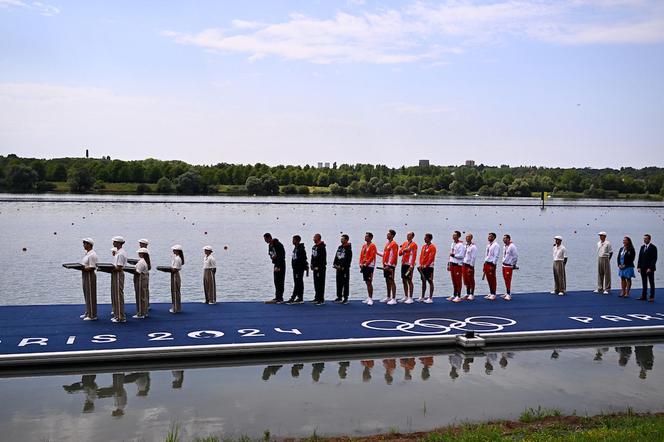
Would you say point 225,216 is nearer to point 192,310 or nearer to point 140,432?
point 192,310

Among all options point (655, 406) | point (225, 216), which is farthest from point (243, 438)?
point (225, 216)

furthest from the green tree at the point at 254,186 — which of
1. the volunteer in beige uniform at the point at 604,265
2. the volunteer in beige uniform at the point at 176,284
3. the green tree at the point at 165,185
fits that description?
the volunteer in beige uniform at the point at 176,284

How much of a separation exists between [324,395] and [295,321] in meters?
5.43

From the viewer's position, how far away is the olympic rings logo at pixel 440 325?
17.3 metres

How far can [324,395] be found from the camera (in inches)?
496

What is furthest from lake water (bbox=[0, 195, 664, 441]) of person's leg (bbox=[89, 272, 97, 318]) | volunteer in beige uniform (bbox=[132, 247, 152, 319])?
volunteer in beige uniform (bbox=[132, 247, 152, 319])

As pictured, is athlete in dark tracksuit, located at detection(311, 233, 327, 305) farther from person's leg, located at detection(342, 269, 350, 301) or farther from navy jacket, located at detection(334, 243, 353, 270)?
person's leg, located at detection(342, 269, 350, 301)

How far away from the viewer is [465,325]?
1795 cm

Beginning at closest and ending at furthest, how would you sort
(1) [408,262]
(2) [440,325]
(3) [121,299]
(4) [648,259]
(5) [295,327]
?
(3) [121,299] → (5) [295,327] → (2) [440,325] → (1) [408,262] → (4) [648,259]

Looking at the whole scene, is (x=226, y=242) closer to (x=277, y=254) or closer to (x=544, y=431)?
(x=277, y=254)

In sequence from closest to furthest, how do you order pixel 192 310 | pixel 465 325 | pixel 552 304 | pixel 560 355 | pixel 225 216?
pixel 560 355, pixel 465 325, pixel 192 310, pixel 552 304, pixel 225 216

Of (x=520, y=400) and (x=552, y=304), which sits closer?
(x=520, y=400)

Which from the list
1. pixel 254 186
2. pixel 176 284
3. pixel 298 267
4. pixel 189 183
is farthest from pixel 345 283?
pixel 254 186

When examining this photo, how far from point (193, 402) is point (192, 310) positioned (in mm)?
7334
